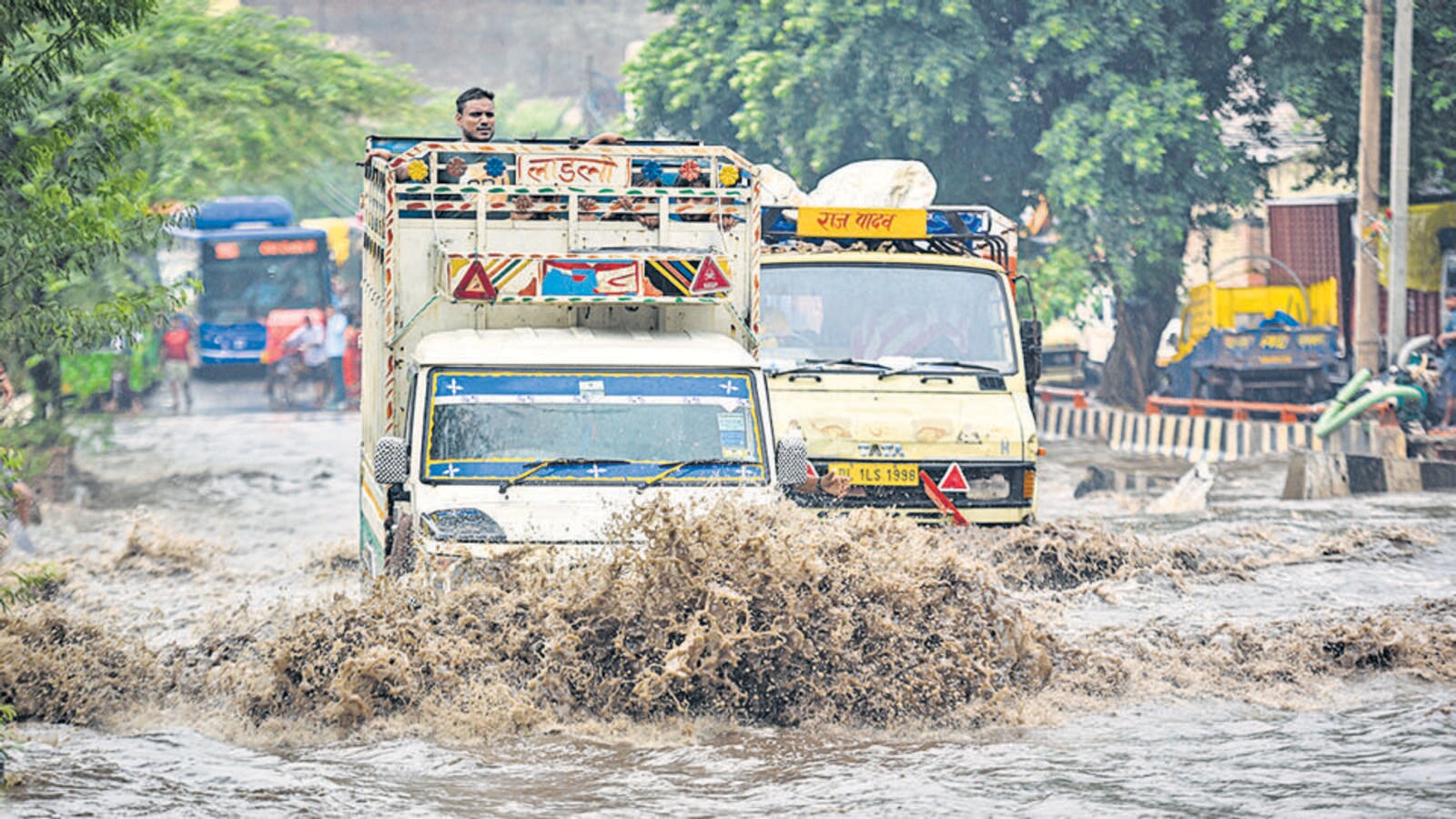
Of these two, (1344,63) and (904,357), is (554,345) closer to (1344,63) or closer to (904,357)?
(904,357)

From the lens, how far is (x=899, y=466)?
1279 centimetres

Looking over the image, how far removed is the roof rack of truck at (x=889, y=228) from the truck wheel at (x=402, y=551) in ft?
15.5

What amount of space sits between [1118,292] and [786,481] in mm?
20229

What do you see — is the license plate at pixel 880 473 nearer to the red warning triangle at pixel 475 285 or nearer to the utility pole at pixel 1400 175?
the red warning triangle at pixel 475 285

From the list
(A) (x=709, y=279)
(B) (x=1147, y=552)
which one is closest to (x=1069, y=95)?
(B) (x=1147, y=552)

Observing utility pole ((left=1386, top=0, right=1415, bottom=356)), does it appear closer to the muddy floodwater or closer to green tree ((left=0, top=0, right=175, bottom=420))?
the muddy floodwater

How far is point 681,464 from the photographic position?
32.7 ft

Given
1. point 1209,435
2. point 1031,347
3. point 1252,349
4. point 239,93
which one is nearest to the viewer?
point 1031,347

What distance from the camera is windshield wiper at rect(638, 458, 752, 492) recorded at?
9867mm

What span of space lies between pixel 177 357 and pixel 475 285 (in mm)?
27513

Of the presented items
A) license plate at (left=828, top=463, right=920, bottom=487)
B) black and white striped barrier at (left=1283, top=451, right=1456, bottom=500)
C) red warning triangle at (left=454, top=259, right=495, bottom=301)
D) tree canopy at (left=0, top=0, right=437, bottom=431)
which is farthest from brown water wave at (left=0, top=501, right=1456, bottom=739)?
black and white striped barrier at (left=1283, top=451, right=1456, bottom=500)

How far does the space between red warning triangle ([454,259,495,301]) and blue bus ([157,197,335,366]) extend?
28.1m

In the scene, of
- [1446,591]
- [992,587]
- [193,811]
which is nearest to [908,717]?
[992,587]

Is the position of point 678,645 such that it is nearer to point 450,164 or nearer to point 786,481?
point 786,481
